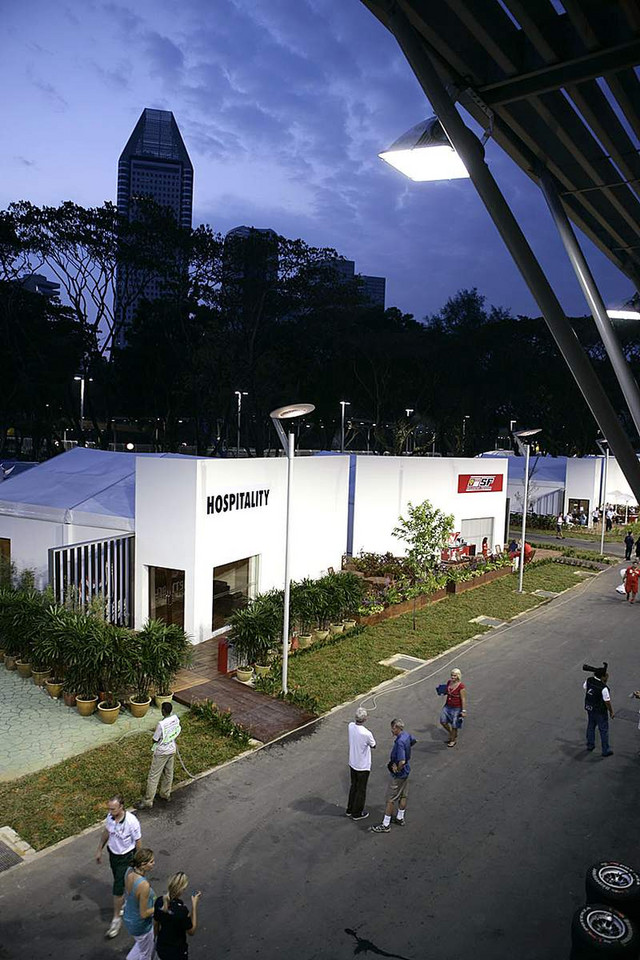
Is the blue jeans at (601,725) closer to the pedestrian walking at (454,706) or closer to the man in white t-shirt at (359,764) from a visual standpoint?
the pedestrian walking at (454,706)

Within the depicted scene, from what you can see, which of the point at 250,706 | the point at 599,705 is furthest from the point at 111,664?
the point at 599,705

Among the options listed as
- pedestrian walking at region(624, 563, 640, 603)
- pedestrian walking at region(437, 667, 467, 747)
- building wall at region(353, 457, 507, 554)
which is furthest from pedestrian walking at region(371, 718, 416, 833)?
pedestrian walking at region(624, 563, 640, 603)

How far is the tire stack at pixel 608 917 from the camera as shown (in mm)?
5086

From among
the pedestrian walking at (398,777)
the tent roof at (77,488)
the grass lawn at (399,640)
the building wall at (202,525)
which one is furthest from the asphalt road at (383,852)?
the tent roof at (77,488)

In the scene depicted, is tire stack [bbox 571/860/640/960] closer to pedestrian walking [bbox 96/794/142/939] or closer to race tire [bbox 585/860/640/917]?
race tire [bbox 585/860/640/917]

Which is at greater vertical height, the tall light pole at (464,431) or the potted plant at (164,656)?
the tall light pole at (464,431)

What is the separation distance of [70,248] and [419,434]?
104ft

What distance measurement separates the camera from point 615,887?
574 centimetres

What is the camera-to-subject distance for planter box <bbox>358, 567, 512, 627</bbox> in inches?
703

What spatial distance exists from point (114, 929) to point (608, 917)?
14.4ft

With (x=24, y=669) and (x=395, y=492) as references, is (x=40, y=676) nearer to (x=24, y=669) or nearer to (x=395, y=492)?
(x=24, y=669)

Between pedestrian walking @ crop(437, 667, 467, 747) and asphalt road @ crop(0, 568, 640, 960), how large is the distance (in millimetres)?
359

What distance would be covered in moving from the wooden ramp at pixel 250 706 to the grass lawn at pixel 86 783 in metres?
0.67

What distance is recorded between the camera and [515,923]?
6742 mm
